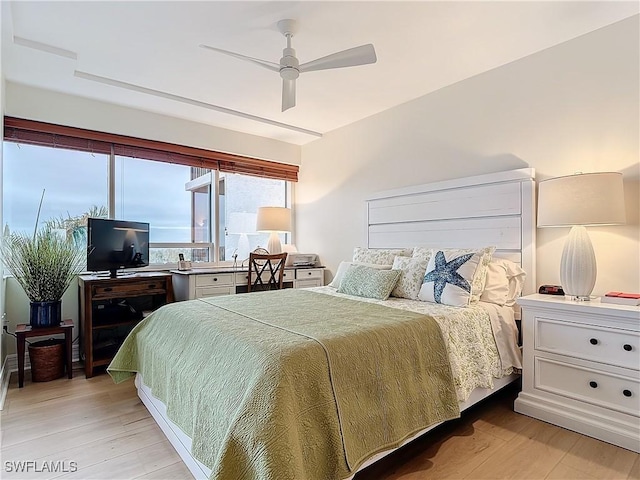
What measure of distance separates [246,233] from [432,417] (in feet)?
11.2

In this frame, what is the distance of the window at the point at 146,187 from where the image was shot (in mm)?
3189

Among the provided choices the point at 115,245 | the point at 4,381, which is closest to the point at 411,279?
the point at 115,245

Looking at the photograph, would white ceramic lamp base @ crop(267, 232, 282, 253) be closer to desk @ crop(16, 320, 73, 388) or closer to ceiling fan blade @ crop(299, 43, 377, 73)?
desk @ crop(16, 320, 73, 388)

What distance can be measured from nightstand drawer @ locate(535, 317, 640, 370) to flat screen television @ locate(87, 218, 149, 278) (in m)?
3.35

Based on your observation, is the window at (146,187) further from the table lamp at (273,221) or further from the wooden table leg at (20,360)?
the wooden table leg at (20,360)

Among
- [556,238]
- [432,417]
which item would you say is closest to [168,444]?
[432,417]

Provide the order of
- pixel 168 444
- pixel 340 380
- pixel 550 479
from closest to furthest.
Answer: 1. pixel 340 380
2. pixel 550 479
3. pixel 168 444

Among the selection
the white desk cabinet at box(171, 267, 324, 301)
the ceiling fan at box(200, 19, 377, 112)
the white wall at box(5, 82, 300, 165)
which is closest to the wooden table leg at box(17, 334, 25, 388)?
the white desk cabinet at box(171, 267, 324, 301)

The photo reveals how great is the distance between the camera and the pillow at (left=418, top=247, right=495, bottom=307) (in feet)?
7.76

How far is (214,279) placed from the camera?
3.59 meters

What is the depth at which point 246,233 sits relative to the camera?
15.2 ft

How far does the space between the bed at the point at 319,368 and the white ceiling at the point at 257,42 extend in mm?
1004

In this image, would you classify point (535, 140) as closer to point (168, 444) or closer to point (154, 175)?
point (168, 444)

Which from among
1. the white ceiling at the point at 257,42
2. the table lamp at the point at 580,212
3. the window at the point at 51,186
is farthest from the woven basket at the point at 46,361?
the table lamp at the point at 580,212
